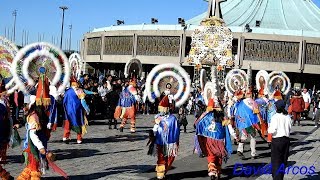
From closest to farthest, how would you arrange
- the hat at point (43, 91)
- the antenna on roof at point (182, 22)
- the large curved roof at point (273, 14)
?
1. the hat at point (43, 91)
2. the antenna on roof at point (182, 22)
3. the large curved roof at point (273, 14)

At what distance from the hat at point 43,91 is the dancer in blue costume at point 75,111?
4156mm

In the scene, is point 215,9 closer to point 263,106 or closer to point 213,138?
point 263,106

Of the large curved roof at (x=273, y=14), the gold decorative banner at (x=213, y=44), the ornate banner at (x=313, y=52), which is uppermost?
the large curved roof at (x=273, y=14)

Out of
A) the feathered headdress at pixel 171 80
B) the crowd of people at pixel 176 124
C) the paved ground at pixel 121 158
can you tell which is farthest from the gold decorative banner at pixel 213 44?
the feathered headdress at pixel 171 80

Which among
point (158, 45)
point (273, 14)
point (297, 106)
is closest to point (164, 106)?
point (297, 106)

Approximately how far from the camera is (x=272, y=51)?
5666cm

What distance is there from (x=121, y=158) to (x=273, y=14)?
58222 millimetres

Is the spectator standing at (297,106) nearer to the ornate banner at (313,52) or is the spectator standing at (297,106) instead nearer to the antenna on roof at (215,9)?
the antenna on roof at (215,9)

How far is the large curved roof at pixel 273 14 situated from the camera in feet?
203

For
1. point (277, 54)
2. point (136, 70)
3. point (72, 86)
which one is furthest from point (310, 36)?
point (72, 86)

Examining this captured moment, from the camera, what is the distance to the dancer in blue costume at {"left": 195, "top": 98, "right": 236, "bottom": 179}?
27.5 ft

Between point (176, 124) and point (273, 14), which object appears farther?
point (273, 14)

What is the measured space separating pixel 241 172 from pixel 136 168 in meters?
2.22

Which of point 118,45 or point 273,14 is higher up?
point 273,14
